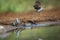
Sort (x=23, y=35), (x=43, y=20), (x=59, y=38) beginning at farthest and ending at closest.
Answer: (x=43, y=20), (x=23, y=35), (x=59, y=38)

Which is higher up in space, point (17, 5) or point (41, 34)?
point (17, 5)

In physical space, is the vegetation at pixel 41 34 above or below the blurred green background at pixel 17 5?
below

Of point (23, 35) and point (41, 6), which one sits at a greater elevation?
point (41, 6)

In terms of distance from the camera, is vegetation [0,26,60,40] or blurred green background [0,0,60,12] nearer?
vegetation [0,26,60,40]

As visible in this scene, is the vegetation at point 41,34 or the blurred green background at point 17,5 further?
the blurred green background at point 17,5

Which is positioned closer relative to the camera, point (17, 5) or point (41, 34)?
point (41, 34)

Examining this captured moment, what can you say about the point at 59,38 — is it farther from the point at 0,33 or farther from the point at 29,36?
the point at 0,33

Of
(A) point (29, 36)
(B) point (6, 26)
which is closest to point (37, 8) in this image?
(B) point (6, 26)

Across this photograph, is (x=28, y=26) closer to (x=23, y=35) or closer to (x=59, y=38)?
(x=23, y=35)

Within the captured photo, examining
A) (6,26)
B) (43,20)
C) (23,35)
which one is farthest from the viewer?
(43,20)

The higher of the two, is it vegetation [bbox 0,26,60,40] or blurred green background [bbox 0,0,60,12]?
blurred green background [bbox 0,0,60,12]

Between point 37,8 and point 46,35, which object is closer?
point 46,35
